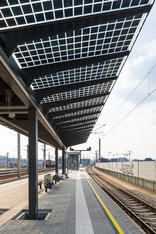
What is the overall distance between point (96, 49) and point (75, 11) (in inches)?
99.4

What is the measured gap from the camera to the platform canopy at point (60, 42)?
601cm

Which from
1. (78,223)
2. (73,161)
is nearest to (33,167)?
(78,223)

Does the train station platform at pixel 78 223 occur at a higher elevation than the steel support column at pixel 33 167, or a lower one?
lower

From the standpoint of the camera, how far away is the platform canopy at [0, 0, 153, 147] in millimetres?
6012

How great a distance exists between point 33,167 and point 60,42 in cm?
514

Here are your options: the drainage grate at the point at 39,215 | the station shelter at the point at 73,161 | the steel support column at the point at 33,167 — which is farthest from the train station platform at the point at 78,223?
the station shelter at the point at 73,161

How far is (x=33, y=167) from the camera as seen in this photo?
9219 mm

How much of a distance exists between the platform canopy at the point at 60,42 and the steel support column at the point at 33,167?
0.66 m

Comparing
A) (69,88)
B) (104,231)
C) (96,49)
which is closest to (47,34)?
(96,49)

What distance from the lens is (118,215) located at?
29.3 feet

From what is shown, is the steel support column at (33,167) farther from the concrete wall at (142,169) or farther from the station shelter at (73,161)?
the station shelter at (73,161)

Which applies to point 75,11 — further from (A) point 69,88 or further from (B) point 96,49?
(A) point 69,88

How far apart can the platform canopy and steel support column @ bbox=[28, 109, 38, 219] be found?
66 centimetres

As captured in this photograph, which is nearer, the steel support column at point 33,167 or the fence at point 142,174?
the steel support column at point 33,167
